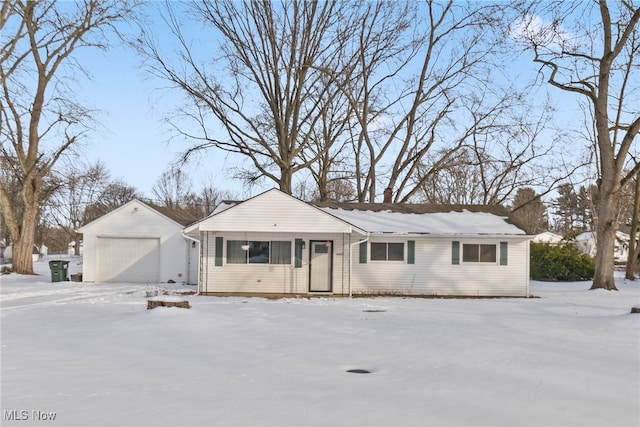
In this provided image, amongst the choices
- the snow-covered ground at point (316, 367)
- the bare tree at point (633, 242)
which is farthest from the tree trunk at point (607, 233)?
the snow-covered ground at point (316, 367)

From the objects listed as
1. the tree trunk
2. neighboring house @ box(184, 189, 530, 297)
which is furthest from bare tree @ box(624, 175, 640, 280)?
neighboring house @ box(184, 189, 530, 297)

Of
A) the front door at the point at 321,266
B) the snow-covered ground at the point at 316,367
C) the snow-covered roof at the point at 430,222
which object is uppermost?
the snow-covered roof at the point at 430,222

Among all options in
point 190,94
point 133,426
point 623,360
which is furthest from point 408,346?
point 190,94

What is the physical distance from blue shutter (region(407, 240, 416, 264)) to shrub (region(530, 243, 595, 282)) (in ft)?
36.6

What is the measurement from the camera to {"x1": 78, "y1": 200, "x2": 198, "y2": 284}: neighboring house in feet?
75.8

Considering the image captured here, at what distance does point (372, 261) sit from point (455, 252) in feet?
10.1

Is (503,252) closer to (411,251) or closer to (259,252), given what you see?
(411,251)

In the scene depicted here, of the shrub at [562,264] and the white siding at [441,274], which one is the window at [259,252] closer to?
the white siding at [441,274]

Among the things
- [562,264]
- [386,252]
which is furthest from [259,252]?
[562,264]

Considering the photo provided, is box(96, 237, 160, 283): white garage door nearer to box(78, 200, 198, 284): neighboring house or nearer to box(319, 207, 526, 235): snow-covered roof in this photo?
box(78, 200, 198, 284): neighboring house

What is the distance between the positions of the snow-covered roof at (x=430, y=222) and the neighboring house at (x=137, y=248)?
7.26 metres

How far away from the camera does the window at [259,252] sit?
1858 centimetres
